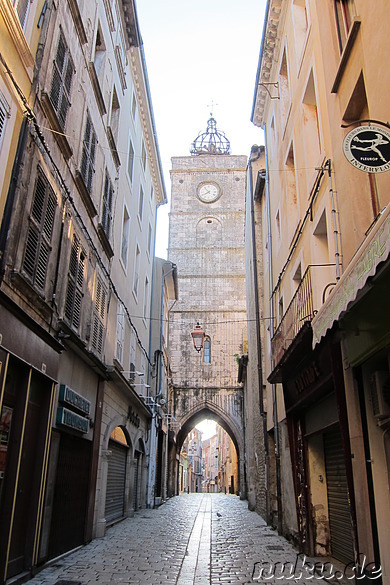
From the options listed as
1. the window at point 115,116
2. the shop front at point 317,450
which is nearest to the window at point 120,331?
the window at point 115,116

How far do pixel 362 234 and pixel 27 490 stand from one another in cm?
554

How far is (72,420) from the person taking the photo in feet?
28.1

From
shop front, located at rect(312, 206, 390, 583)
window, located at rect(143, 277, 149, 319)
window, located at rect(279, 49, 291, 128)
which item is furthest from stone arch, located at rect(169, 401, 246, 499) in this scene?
shop front, located at rect(312, 206, 390, 583)

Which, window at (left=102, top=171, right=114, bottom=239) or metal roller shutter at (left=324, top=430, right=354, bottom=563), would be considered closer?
metal roller shutter at (left=324, top=430, right=354, bottom=563)

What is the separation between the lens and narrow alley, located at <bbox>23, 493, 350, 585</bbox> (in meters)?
6.75

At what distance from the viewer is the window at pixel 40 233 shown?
6828 millimetres

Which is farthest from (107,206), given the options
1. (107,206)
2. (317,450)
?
(317,450)

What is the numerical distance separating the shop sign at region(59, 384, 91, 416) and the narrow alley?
243 centimetres

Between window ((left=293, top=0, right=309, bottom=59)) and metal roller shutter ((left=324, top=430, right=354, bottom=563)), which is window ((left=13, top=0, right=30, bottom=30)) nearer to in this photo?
window ((left=293, top=0, right=309, bottom=59))

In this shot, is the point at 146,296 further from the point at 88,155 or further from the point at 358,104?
the point at 358,104

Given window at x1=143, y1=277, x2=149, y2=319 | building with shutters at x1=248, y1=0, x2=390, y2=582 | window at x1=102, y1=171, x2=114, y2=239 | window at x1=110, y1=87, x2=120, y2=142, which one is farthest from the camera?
window at x1=143, y1=277, x2=149, y2=319

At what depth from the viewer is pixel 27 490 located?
6762 millimetres

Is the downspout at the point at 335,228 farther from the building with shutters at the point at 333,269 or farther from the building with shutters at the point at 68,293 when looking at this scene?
the building with shutters at the point at 68,293

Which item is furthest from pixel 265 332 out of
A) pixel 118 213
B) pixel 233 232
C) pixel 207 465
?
pixel 207 465
